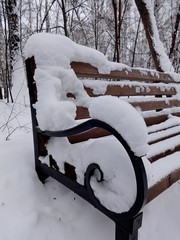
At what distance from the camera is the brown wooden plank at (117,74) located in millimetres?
1252

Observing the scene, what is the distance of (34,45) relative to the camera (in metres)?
1.11

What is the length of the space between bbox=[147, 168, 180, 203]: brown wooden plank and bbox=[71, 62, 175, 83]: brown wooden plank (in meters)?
0.76

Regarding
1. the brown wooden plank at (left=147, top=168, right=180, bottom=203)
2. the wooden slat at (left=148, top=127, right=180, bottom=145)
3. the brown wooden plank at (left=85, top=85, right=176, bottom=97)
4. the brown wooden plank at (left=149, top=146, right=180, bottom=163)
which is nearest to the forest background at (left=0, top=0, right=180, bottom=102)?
the brown wooden plank at (left=85, top=85, right=176, bottom=97)

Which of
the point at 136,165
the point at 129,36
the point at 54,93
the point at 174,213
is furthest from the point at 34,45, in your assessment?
the point at 129,36

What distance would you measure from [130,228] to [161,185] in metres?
0.26

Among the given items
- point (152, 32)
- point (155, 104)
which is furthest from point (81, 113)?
point (152, 32)

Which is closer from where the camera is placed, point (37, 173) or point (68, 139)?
point (68, 139)

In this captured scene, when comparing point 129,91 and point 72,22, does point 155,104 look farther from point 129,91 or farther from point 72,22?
point 72,22

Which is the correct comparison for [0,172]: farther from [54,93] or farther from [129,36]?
[129,36]

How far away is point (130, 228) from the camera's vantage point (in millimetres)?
765

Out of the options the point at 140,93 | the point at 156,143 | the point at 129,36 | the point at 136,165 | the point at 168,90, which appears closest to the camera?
the point at 136,165

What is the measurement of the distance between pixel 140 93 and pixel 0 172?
121cm

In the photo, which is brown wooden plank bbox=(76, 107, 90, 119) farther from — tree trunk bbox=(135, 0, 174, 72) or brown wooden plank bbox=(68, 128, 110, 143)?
tree trunk bbox=(135, 0, 174, 72)

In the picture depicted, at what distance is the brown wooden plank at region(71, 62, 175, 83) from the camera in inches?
49.3
